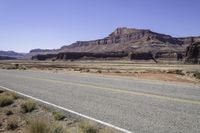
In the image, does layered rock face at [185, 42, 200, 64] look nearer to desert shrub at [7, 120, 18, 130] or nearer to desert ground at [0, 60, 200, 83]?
desert ground at [0, 60, 200, 83]

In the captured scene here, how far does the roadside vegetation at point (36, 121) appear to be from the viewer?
6.77 metres

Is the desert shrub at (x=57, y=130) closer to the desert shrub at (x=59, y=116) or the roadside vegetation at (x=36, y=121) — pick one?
the roadside vegetation at (x=36, y=121)

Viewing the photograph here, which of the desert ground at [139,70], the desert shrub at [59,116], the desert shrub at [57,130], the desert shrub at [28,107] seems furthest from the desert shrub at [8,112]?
the desert ground at [139,70]

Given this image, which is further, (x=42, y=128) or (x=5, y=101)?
(x=5, y=101)

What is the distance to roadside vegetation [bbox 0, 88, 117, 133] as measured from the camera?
6.77m

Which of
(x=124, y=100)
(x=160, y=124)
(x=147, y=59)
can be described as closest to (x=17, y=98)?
(x=124, y=100)

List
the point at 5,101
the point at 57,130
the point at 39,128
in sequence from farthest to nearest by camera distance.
A: the point at 5,101 < the point at 57,130 < the point at 39,128

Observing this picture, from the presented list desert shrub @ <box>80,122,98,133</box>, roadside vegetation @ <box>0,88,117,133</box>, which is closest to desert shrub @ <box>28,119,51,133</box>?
roadside vegetation @ <box>0,88,117,133</box>

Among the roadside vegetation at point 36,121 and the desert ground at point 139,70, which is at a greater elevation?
the roadside vegetation at point 36,121

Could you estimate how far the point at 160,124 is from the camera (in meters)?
7.50

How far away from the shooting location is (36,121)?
7.00 metres

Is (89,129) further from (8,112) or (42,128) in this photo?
(8,112)

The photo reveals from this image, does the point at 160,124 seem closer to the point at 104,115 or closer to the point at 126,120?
the point at 126,120

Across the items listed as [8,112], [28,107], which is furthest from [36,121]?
[28,107]
